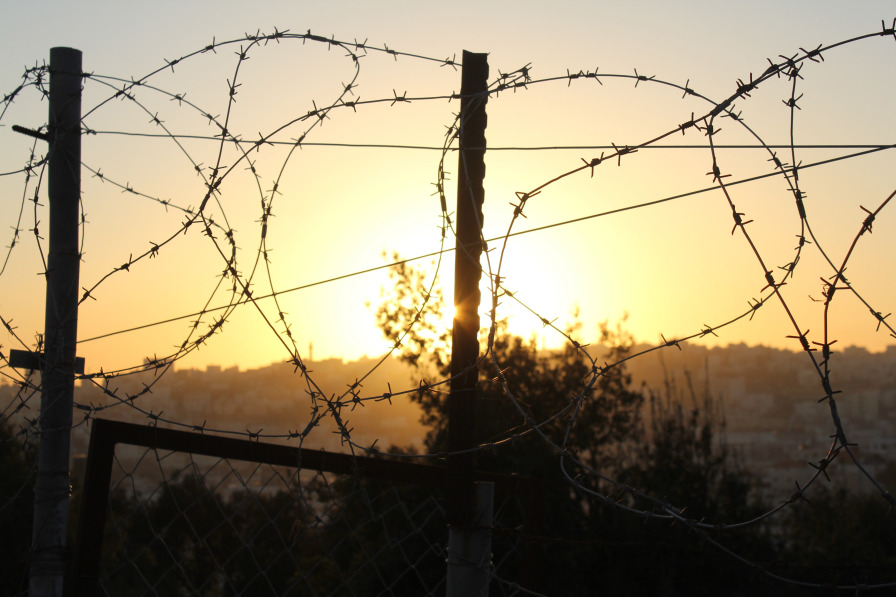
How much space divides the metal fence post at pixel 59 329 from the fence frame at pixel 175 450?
2.55 feet

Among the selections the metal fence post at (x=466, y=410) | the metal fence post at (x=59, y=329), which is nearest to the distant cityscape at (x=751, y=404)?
the metal fence post at (x=59, y=329)

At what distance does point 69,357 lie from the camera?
3.52m

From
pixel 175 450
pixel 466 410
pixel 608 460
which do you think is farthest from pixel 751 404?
pixel 175 450

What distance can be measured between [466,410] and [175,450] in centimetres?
101

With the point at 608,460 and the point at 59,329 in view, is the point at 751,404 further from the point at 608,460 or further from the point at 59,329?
the point at 59,329

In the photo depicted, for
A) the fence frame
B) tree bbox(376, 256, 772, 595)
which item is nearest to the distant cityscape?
tree bbox(376, 256, 772, 595)

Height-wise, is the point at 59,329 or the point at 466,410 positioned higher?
the point at 59,329

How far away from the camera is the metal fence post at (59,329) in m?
3.35

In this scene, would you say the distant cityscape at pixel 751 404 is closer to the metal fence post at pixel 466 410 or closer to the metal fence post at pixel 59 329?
the metal fence post at pixel 59 329

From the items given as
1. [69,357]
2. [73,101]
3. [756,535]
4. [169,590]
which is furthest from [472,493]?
[169,590]

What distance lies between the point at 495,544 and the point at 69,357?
26.9 ft

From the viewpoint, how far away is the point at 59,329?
11.5ft

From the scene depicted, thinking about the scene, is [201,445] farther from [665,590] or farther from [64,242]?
[665,590]

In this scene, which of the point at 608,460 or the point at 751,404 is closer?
the point at 608,460
